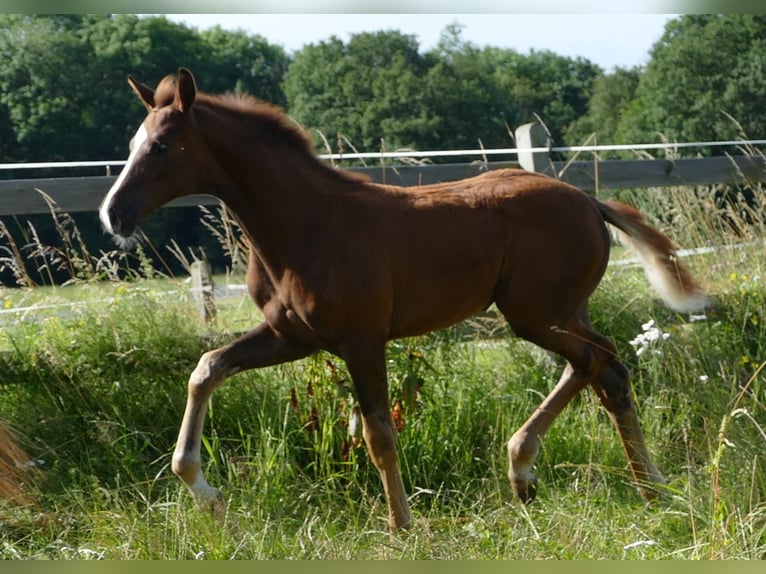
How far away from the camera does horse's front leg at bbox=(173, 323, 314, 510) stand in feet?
15.1

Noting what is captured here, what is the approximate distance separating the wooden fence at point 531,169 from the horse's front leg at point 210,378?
1.85m

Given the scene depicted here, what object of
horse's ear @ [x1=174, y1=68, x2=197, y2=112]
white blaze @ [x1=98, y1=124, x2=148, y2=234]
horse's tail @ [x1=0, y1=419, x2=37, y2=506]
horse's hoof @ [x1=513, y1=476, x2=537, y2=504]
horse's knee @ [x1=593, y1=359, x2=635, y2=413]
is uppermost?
horse's ear @ [x1=174, y1=68, x2=197, y2=112]

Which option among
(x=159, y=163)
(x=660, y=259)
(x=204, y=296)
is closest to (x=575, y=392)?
(x=660, y=259)

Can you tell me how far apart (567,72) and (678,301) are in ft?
95.7

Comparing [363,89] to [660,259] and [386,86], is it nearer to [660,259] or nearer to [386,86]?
[386,86]

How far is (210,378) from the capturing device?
4.71 metres

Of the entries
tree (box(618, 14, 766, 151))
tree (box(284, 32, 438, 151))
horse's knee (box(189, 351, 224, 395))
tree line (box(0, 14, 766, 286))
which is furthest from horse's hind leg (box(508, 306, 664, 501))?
tree (box(618, 14, 766, 151))

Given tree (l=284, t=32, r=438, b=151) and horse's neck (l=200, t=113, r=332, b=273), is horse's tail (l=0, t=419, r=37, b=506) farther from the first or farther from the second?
tree (l=284, t=32, r=438, b=151)

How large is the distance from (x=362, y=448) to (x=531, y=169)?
2.75 metres

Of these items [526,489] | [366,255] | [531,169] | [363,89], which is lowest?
[526,489]

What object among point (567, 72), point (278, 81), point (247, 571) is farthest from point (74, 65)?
point (567, 72)

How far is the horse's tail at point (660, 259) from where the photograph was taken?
548 cm

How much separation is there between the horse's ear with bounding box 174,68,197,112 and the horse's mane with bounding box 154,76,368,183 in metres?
0.16

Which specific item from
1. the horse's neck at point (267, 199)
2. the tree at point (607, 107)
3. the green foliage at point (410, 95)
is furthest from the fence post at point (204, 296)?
the tree at point (607, 107)
